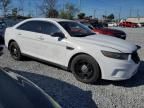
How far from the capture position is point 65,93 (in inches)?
221

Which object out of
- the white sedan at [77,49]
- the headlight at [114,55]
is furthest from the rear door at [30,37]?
the headlight at [114,55]

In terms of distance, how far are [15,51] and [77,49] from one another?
9.44 feet

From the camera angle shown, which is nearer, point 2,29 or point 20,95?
point 20,95

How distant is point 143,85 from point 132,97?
3.62 ft

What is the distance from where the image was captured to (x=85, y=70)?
645 cm

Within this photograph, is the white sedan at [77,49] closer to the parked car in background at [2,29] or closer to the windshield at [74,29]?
the windshield at [74,29]

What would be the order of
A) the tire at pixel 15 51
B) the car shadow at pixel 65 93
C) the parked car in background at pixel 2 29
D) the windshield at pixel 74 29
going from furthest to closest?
the parked car in background at pixel 2 29
the tire at pixel 15 51
the windshield at pixel 74 29
the car shadow at pixel 65 93

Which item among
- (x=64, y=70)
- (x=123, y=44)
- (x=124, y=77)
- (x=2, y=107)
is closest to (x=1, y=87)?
(x=2, y=107)

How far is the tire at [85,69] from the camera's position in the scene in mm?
6270

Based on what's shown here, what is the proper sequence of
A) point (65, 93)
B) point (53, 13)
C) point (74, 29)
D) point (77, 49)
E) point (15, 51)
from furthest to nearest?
point (53, 13) < point (15, 51) < point (74, 29) < point (77, 49) < point (65, 93)

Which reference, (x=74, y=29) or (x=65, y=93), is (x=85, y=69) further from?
(x=74, y=29)

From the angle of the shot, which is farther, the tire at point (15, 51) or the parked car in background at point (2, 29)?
the parked car in background at point (2, 29)

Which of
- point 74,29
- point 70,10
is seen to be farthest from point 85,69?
point 70,10

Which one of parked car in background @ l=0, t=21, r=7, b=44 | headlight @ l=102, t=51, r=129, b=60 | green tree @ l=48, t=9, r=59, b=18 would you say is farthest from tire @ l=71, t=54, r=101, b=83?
green tree @ l=48, t=9, r=59, b=18
